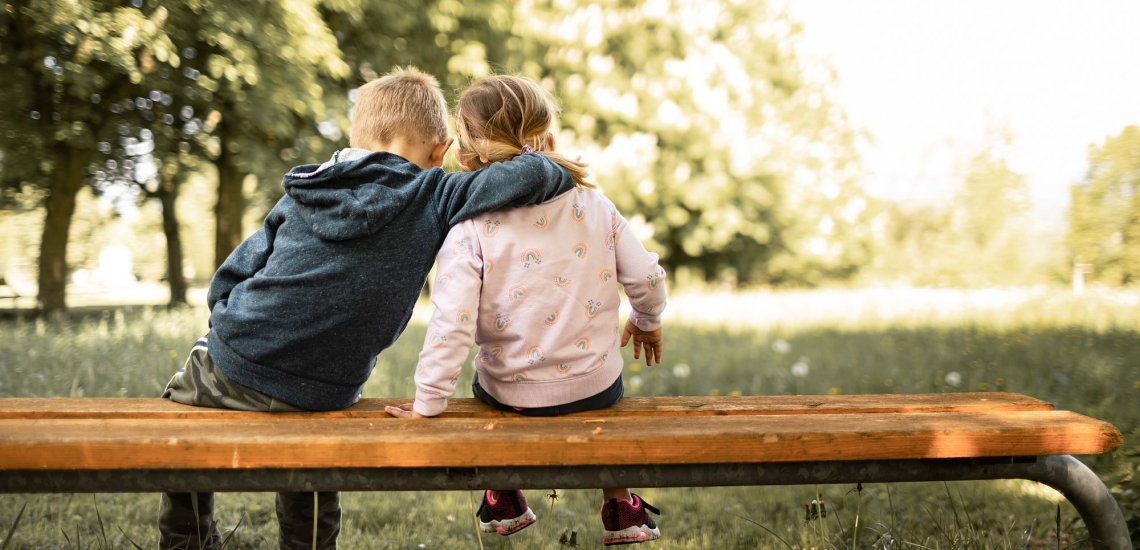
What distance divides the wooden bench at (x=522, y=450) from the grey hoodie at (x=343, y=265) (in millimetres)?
144

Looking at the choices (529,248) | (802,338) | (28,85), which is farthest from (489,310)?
(28,85)

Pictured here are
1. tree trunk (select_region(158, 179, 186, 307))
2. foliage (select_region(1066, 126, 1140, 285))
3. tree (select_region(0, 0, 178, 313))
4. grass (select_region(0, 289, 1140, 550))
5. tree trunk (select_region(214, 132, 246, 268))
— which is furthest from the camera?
tree trunk (select_region(158, 179, 186, 307))

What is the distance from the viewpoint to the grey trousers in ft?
7.90

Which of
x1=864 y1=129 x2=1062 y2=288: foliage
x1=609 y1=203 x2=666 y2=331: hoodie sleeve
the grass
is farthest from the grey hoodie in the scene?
x1=864 y1=129 x2=1062 y2=288: foliage

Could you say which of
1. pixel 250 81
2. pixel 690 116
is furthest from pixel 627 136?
pixel 250 81

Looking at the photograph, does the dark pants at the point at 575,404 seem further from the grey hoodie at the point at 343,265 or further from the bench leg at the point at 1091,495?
the bench leg at the point at 1091,495

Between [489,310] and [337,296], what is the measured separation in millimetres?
400

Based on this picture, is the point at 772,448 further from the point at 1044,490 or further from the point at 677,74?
the point at 677,74

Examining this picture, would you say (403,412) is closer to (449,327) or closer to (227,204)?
(449,327)

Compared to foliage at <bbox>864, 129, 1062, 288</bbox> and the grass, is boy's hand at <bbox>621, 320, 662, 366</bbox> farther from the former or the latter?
foliage at <bbox>864, 129, 1062, 288</bbox>

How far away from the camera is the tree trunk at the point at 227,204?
11.5 meters

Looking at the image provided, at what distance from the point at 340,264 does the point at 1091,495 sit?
205cm

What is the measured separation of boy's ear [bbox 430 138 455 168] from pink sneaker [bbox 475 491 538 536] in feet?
3.31

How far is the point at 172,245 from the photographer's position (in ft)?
48.0
